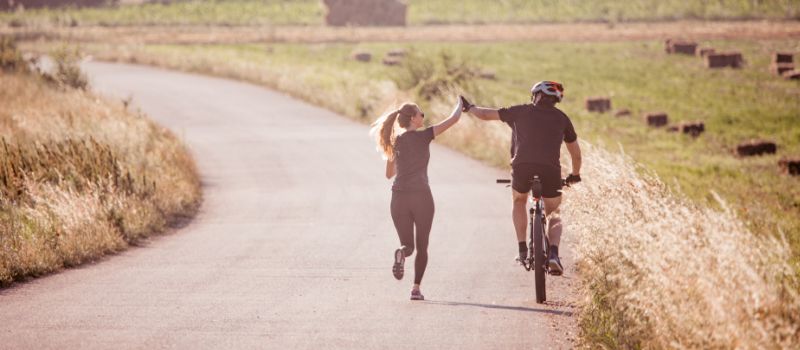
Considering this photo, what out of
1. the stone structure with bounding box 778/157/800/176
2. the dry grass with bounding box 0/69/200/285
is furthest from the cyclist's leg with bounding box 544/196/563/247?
the stone structure with bounding box 778/157/800/176

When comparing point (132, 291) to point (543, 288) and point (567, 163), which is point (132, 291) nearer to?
point (543, 288)

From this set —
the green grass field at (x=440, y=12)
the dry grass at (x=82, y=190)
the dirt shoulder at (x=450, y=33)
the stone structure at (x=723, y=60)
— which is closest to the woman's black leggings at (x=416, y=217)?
the dry grass at (x=82, y=190)

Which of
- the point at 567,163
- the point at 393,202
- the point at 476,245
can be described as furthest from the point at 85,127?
the point at 393,202

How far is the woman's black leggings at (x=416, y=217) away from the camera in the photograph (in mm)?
10609

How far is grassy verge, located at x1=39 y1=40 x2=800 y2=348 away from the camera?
760 centimetres

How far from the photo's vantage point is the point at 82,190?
17562mm

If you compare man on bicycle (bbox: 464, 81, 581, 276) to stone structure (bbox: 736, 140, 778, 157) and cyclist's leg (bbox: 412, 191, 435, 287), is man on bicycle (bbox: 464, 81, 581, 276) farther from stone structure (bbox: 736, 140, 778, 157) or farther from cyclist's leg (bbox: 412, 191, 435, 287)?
stone structure (bbox: 736, 140, 778, 157)

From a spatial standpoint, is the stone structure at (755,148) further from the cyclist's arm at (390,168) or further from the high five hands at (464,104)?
the high five hands at (464,104)

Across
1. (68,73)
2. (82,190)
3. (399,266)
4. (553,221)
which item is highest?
(553,221)

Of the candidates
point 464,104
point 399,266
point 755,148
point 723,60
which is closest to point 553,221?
point 464,104

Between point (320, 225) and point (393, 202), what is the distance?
614cm

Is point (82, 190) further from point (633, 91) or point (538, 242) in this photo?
point (633, 91)

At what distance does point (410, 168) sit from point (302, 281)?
95.6 inches

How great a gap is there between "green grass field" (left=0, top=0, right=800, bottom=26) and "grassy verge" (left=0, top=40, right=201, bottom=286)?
5663cm
